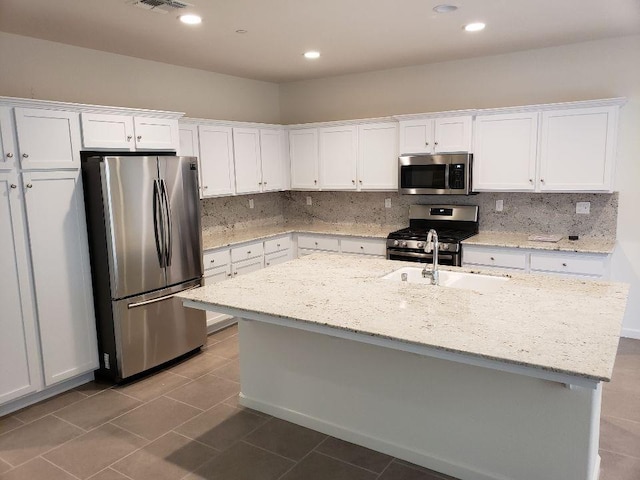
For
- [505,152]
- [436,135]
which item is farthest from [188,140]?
[505,152]

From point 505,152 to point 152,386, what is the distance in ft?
12.1

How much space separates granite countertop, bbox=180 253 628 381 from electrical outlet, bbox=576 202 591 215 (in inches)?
79.4

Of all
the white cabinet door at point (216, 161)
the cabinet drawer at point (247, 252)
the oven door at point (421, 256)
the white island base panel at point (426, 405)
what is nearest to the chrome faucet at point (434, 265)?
the white island base panel at point (426, 405)

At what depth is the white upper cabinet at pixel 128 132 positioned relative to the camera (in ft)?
11.6

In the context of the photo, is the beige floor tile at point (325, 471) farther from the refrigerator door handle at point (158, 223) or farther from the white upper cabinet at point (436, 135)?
the white upper cabinet at point (436, 135)

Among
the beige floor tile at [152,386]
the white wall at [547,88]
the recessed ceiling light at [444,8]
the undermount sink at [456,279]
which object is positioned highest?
the recessed ceiling light at [444,8]

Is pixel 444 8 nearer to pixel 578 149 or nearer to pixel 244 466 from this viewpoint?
pixel 578 149

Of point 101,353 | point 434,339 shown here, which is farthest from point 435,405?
point 101,353

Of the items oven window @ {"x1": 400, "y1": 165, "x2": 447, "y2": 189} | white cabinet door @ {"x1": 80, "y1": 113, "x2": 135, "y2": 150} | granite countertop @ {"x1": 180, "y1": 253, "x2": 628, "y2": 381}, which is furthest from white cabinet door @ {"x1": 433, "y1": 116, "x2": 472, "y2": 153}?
white cabinet door @ {"x1": 80, "y1": 113, "x2": 135, "y2": 150}

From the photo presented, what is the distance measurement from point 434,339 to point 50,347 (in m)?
2.86

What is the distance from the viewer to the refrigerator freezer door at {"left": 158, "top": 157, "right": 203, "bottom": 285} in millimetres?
3820

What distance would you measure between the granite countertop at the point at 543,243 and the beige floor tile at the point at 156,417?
285 centimetres

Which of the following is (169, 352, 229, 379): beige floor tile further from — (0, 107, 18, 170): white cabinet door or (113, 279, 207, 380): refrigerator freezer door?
(0, 107, 18, 170): white cabinet door

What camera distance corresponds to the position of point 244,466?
2.65 meters
